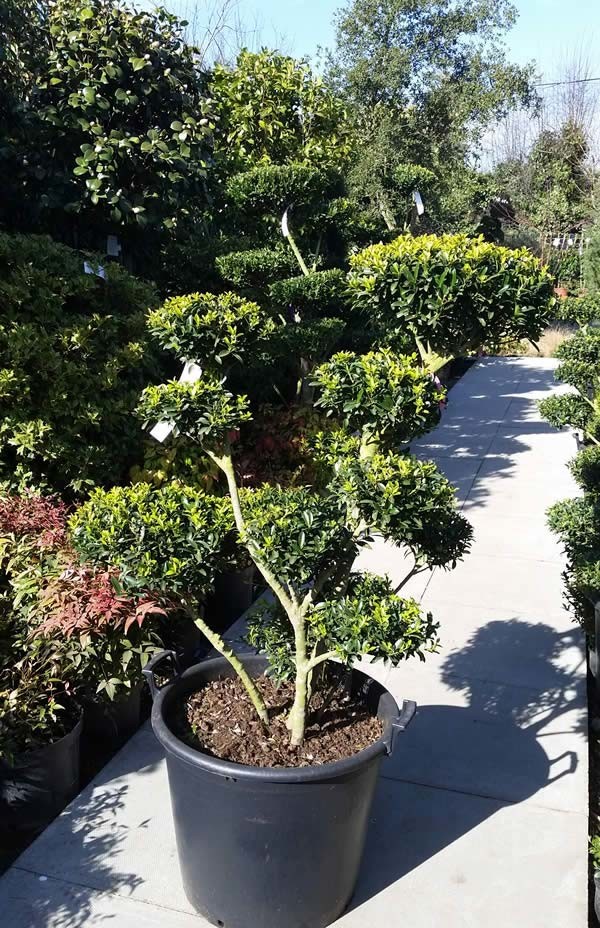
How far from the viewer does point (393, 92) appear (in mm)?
13016

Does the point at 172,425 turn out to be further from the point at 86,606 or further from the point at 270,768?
the point at 270,768

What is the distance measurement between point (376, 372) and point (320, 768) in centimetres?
117

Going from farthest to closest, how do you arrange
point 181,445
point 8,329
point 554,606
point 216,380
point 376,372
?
point 554,606
point 181,445
point 8,329
point 216,380
point 376,372

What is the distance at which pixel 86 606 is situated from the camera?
9.87 feet

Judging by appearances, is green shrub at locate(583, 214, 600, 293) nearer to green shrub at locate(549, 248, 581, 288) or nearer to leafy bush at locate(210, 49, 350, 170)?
green shrub at locate(549, 248, 581, 288)

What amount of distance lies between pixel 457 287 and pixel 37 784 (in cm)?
228

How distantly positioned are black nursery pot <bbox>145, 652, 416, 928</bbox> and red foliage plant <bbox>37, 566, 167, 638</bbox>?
658 millimetres

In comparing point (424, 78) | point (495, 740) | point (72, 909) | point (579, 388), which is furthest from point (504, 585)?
point (424, 78)

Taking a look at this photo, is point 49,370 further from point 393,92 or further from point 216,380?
point 393,92

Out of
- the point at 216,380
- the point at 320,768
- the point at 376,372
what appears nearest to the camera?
the point at 320,768

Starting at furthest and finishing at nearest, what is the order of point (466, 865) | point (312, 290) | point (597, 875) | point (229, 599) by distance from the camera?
point (312, 290)
point (229, 599)
point (466, 865)
point (597, 875)

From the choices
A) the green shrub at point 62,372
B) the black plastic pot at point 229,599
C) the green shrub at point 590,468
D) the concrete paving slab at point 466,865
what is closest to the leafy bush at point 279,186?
the green shrub at point 62,372

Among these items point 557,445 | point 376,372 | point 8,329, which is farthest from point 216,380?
point 557,445

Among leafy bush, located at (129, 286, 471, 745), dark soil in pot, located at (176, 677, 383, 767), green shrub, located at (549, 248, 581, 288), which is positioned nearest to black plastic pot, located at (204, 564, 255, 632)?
dark soil in pot, located at (176, 677, 383, 767)
